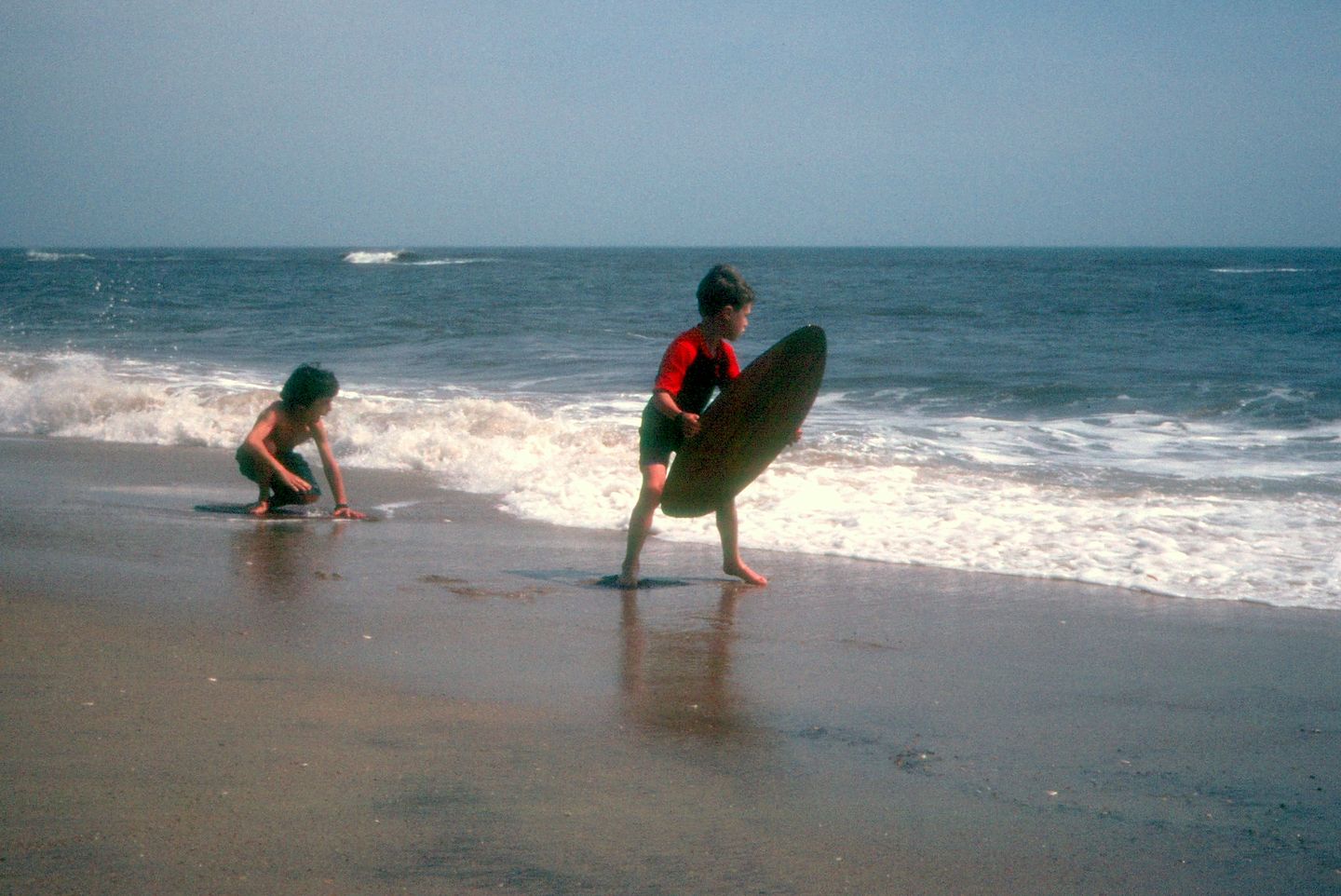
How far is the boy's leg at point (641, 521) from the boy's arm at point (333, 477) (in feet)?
7.82

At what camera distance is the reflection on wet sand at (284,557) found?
5.41 meters

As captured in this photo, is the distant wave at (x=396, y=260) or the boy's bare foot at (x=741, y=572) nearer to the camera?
the boy's bare foot at (x=741, y=572)

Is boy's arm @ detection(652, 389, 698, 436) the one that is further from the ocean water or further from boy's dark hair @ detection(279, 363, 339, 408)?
boy's dark hair @ detection(279, 363, 339, 408)

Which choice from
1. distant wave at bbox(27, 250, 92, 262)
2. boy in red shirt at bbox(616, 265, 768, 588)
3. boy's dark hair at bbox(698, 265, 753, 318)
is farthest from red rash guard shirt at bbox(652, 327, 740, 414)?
distant wave at bbox(27, 250, 92, 262)

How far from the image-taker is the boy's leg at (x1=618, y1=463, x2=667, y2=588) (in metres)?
5.64

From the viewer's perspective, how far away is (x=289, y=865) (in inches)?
106

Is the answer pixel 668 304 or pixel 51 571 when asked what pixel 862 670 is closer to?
pixel 51 571

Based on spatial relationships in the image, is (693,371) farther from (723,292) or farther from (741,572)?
(741,572)

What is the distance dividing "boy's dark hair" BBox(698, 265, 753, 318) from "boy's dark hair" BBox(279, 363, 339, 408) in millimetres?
2934

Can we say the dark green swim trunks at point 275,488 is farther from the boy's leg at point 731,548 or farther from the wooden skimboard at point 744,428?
the boy's leg at point 731,548

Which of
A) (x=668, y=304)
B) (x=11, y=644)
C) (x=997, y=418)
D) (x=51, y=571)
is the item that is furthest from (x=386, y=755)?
(x=668, y=304)

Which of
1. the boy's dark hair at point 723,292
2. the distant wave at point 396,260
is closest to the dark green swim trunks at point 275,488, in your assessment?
the boy's dark hair at point 723,292

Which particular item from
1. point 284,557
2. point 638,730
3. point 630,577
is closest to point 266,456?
point 284,557

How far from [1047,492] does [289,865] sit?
692 centimetres
